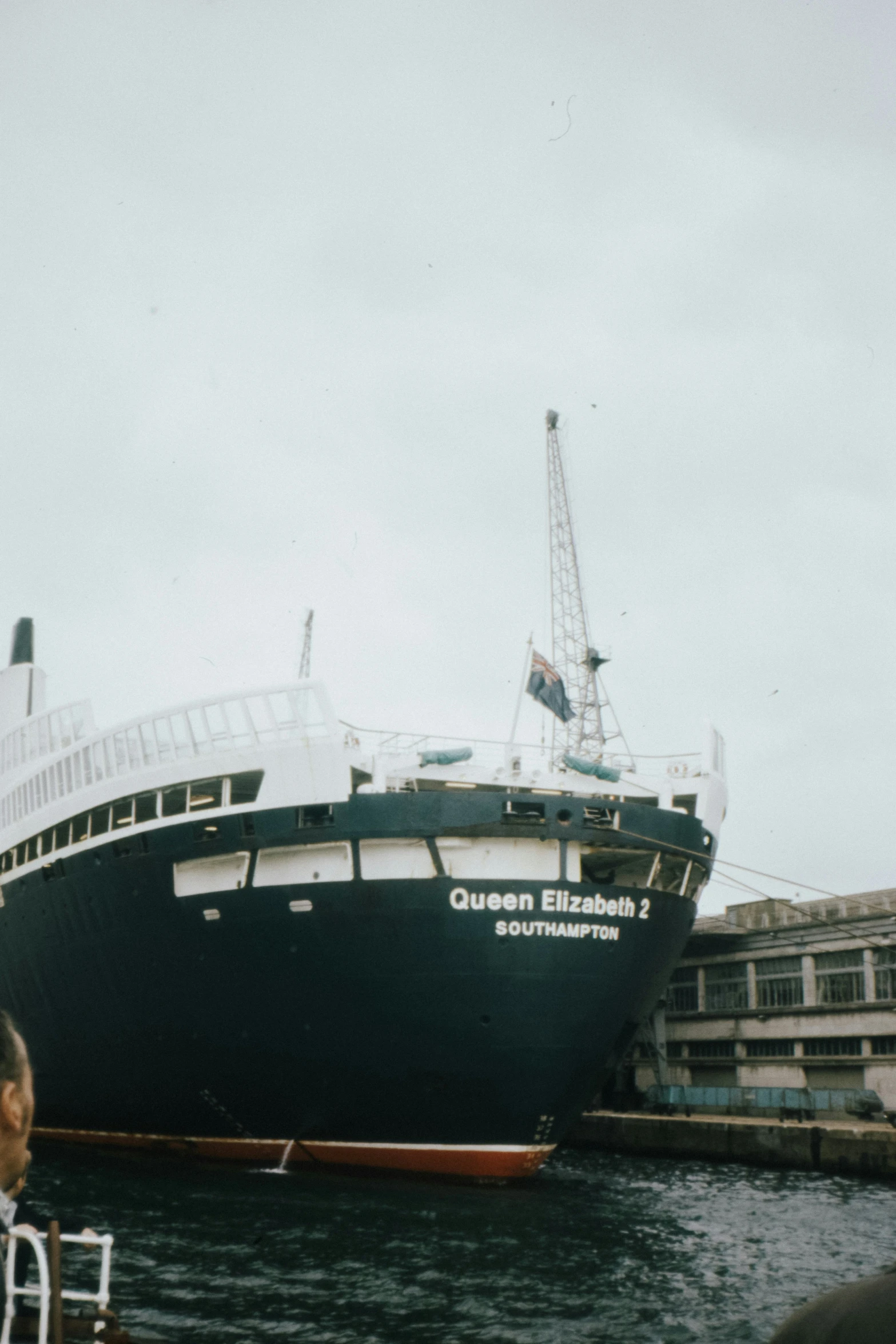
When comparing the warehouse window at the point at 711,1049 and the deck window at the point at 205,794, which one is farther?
the warehouse window at the point at 711,1049

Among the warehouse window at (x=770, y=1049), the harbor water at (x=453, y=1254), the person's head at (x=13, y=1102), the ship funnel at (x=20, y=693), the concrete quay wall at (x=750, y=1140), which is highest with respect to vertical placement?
the ship funnel at (x=20, y=693)

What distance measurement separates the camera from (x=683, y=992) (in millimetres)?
63531

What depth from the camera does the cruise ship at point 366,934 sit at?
85.8 ft

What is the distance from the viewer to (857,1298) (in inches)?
95.3

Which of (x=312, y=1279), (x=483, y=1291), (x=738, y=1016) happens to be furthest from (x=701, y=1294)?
(x=738, y=1016)

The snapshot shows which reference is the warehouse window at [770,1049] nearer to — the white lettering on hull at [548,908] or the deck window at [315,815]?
the white lettering on hull at [548,908]

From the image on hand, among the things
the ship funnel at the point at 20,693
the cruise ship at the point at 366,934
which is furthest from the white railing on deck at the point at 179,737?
the ship funnel at the point at 20,693

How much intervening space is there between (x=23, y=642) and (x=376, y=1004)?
116 ft

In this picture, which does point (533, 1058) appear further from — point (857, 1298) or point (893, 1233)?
point (857, 1298)

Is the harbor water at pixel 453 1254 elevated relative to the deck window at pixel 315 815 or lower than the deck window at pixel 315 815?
lower

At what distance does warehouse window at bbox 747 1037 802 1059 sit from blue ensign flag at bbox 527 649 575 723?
2834cm

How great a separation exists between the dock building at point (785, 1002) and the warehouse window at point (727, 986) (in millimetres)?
59

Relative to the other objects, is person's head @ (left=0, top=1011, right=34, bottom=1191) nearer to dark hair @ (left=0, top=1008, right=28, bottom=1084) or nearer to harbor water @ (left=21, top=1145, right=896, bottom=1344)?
dark hair @ (left=0, top=1008, right=28, bottom=1084)

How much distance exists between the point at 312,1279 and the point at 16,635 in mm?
43648
